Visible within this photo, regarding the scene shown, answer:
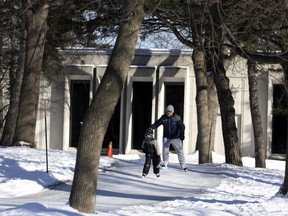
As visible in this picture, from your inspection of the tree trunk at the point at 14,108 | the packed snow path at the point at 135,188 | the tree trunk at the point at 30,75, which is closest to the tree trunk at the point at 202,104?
the packed snow path at the point at 135,188

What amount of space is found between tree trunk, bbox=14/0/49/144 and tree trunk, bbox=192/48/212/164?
612cm

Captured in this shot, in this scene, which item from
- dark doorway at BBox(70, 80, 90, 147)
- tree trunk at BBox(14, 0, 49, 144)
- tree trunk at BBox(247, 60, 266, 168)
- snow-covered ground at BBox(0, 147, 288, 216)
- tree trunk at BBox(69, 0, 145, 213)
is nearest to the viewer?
tree trunk at BBox(69, 0, 145, 213)

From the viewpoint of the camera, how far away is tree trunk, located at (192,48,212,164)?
24391 millimetres

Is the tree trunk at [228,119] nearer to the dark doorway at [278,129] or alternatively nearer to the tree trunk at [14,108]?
the tree trunk at [14,108]

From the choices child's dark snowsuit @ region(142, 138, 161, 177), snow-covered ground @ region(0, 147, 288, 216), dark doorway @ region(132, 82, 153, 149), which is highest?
dark doorway @ region(132, 82, 153, 149)

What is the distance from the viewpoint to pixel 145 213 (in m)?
10.8

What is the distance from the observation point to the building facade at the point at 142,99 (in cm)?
3591

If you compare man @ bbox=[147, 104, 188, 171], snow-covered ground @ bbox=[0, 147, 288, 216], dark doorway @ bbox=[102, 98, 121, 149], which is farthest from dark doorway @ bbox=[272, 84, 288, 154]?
man @ bbox=[147, 104, 188, 171]

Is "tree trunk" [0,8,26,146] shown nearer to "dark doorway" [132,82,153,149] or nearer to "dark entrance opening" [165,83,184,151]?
"dark doorway" [132,82,153,149]

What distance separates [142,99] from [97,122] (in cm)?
2695

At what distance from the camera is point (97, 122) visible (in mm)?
10195

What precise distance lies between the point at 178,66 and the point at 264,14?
2221 cm

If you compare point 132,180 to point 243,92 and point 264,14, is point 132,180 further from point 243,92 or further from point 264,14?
point 243,92

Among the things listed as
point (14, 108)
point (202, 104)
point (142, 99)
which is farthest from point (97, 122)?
point (142, 99)
